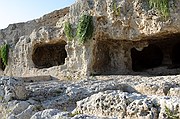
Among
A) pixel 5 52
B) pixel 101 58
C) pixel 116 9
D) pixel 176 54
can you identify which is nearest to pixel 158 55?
pixel 176 54

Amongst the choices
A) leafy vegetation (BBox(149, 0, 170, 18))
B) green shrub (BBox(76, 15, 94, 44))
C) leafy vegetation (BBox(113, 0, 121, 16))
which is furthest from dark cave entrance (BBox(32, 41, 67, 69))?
leafy vegetation (BBox(149, 0, 170, 18))

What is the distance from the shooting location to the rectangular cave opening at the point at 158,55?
20.7 meters

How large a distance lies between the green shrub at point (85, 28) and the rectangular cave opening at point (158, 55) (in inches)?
180

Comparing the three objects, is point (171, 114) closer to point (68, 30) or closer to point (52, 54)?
point (68, 30)

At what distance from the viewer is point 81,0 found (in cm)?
1744

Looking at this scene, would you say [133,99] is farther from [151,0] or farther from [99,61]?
[99,61]

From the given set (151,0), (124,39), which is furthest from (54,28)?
(151,0)

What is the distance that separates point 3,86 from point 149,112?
4858mm

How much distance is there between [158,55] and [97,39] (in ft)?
26.8

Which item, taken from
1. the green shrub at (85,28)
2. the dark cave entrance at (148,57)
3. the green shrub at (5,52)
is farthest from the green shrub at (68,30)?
the dark cave entrance at (148,57)

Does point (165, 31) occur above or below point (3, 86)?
above

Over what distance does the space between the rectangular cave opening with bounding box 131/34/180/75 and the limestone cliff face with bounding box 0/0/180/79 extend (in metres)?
0.07

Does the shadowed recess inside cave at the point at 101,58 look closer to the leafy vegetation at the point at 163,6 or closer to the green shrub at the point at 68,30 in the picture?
the green shrub at the point at 68,30

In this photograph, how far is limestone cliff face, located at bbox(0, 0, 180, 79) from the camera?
15.1 metres
